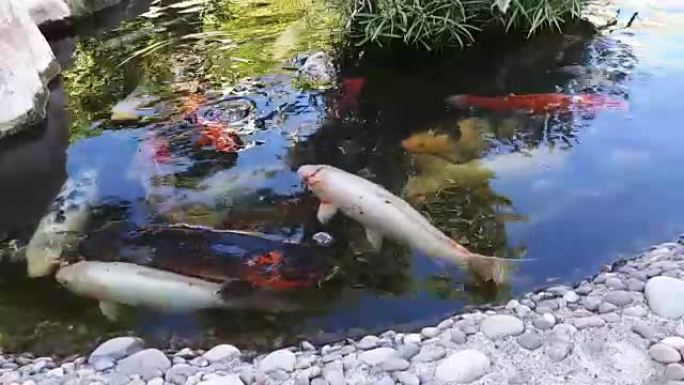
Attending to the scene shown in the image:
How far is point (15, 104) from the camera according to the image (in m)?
6.31

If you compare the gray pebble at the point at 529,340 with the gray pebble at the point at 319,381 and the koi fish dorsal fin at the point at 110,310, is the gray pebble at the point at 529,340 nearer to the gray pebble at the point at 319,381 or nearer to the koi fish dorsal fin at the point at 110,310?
the gray pebble at the point at 319,381

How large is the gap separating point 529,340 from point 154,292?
6.18 ft

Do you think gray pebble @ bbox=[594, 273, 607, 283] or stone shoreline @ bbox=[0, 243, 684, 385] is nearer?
stone shoreline @ bbox=[0, 243, 684, 385]

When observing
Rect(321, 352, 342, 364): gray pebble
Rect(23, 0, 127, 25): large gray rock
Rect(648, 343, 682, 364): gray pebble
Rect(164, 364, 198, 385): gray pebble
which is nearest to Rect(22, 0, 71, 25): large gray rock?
Rect(23, 0, 127, 25): large gray rock

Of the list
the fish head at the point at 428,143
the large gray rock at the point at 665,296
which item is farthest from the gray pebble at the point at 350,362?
the fish head at the point at 428,143

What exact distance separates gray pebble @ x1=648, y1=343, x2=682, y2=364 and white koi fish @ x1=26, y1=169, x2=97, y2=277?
3.15 meters

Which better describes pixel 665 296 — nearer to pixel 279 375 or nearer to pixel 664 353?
pixel 664 353

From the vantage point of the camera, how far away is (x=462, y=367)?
10.6 feet

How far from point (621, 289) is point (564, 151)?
6.07 ft

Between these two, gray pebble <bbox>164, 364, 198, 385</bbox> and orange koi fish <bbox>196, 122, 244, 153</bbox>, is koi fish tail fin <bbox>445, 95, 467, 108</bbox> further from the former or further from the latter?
gray pebble <bbox>164, 364, 198, 385</bbox>

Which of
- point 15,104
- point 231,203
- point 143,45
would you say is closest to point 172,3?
point 143,45

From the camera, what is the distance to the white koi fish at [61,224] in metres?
4.46

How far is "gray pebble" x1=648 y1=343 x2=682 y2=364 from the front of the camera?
3199 mm

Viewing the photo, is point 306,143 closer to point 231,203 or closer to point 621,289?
point 231,203
